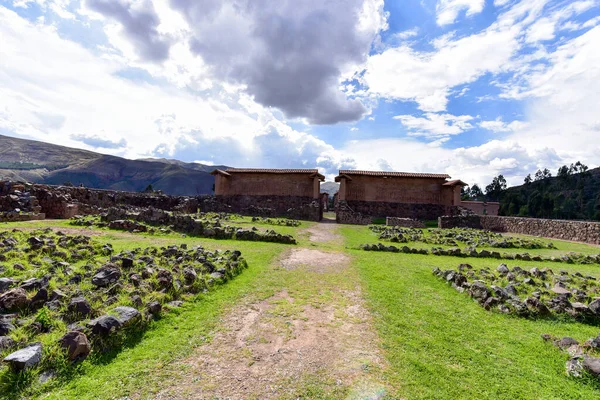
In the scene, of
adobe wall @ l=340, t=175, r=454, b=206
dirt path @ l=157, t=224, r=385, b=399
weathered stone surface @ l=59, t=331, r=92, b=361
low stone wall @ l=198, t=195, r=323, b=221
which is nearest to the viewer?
dirt path @ l=157, t=224, r=385, b=399

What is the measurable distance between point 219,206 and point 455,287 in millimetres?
29907

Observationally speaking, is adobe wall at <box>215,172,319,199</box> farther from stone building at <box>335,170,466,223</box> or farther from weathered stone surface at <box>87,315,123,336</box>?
weathered stone surface at <box>87,315,123,336</box>

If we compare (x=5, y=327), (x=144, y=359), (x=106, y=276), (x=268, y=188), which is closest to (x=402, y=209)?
(x=268, y=188)

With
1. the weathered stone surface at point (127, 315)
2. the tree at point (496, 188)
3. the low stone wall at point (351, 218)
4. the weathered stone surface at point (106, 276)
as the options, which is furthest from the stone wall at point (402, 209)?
the tree at point (496, 188)

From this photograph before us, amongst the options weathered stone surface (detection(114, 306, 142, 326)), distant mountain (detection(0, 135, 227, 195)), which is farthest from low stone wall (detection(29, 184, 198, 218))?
distant mountain (detection(0, 135, 227, 195))

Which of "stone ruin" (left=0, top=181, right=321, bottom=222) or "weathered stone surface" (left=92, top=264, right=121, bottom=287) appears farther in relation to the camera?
"stone ruin" (left=0, top=181, right=321, bottom=222)

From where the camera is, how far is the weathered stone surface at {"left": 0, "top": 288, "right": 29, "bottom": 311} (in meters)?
4.77

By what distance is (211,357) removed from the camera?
440 cm

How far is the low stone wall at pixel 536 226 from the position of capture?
21094mm

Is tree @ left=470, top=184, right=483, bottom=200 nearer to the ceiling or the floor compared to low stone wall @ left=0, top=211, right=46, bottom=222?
nearer to the ceiling

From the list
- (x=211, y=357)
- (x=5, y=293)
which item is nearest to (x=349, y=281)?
(x=211, y=357)

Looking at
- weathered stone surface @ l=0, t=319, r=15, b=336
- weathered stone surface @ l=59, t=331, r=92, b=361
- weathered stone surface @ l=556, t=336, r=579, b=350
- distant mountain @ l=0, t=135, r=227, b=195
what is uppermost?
distant mountain @ l=0, t=135, r=227, b=195

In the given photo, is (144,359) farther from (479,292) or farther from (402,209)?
(402,209)

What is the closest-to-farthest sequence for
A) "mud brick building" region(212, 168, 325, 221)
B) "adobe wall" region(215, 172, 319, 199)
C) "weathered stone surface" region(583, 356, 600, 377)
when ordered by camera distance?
1. "weathered stone surface" region(583, 356, 600, 377)
2. "mud brick building" region(212, 168, 325, 221)
3. "adobe wall" region(215, 172, 319, 199)
